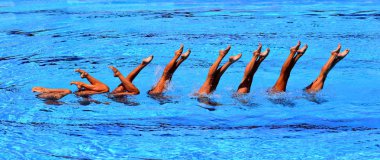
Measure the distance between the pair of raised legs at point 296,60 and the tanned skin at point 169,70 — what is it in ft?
2.66

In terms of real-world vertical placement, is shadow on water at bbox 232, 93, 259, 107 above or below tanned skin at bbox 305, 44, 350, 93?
below

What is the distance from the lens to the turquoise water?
477 cm

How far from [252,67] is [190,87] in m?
1.33

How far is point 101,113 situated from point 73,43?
4.31 meters

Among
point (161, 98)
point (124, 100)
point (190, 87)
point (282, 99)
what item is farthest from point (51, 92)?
point (282, 99)

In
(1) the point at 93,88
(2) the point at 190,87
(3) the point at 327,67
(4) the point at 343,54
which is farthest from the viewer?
(2) the point at 190,87

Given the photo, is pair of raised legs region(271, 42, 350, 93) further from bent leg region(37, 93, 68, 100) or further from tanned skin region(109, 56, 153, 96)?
bent leg region(37, 93, 68, 100)

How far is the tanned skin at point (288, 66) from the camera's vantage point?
18.0 feet

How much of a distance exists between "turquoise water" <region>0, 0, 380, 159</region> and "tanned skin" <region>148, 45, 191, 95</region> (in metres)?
0.11

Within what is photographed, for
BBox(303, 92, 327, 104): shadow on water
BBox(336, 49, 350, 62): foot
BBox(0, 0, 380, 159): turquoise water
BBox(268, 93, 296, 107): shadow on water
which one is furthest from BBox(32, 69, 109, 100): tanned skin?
BBox(336, 49, 350, 62): foot

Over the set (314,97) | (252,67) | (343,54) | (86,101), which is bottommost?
(86,101)

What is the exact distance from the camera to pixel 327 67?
5523 mm

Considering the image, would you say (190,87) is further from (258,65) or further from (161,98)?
(258,65)

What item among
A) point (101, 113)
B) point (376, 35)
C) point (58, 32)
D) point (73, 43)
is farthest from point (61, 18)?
point (101, 113)
